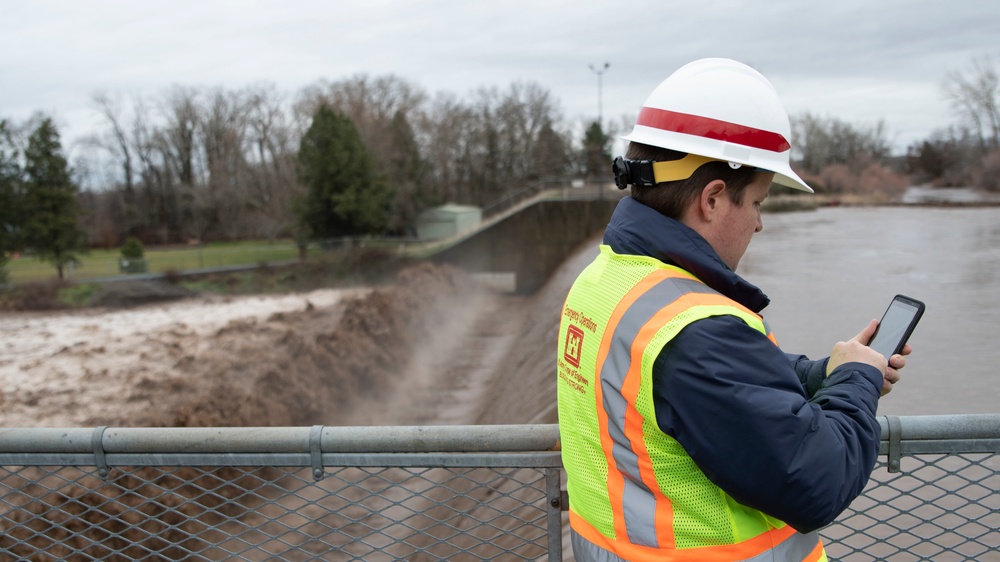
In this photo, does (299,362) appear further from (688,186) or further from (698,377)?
(698,377)

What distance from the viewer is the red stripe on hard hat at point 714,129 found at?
1.86m

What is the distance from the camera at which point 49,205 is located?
4281 cm

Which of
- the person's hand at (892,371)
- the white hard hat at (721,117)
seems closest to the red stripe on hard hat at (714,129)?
the white hard hat at (721,117)

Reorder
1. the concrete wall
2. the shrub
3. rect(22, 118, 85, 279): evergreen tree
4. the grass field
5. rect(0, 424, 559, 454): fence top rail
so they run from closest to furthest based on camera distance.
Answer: rect(0, 424, 559, 454): fence top rail
the concrete wall
rect(22, 118, 85, 279): evergreen tree
the grass field
the shrub

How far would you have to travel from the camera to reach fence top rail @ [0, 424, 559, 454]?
2.45m

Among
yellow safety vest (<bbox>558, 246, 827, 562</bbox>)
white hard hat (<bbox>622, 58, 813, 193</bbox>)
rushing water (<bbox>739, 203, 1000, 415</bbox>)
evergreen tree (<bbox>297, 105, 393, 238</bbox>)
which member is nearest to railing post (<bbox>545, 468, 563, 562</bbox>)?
yellow safety vest (<bbox>558, 246, 827, 562</bbox>)

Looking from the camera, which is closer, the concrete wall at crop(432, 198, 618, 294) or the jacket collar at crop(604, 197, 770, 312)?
the jacket collar at crop(604, 197, 770, 312)

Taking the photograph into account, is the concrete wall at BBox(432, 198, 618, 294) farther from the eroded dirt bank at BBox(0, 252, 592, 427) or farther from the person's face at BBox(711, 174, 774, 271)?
the person's face at BBox(711, 174, 774, 271)

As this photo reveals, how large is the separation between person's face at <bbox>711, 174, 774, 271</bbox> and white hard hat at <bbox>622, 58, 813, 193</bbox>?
0.07 m

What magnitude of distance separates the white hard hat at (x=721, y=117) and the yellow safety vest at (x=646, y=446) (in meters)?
0.33

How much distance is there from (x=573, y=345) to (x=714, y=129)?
0.64 meters

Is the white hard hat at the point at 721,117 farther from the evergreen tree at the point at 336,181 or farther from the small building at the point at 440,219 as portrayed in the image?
the small building at the point at 440,219

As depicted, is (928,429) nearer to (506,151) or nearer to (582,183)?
(582,183)

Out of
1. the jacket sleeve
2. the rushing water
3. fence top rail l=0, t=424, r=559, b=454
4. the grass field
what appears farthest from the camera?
the grass field
